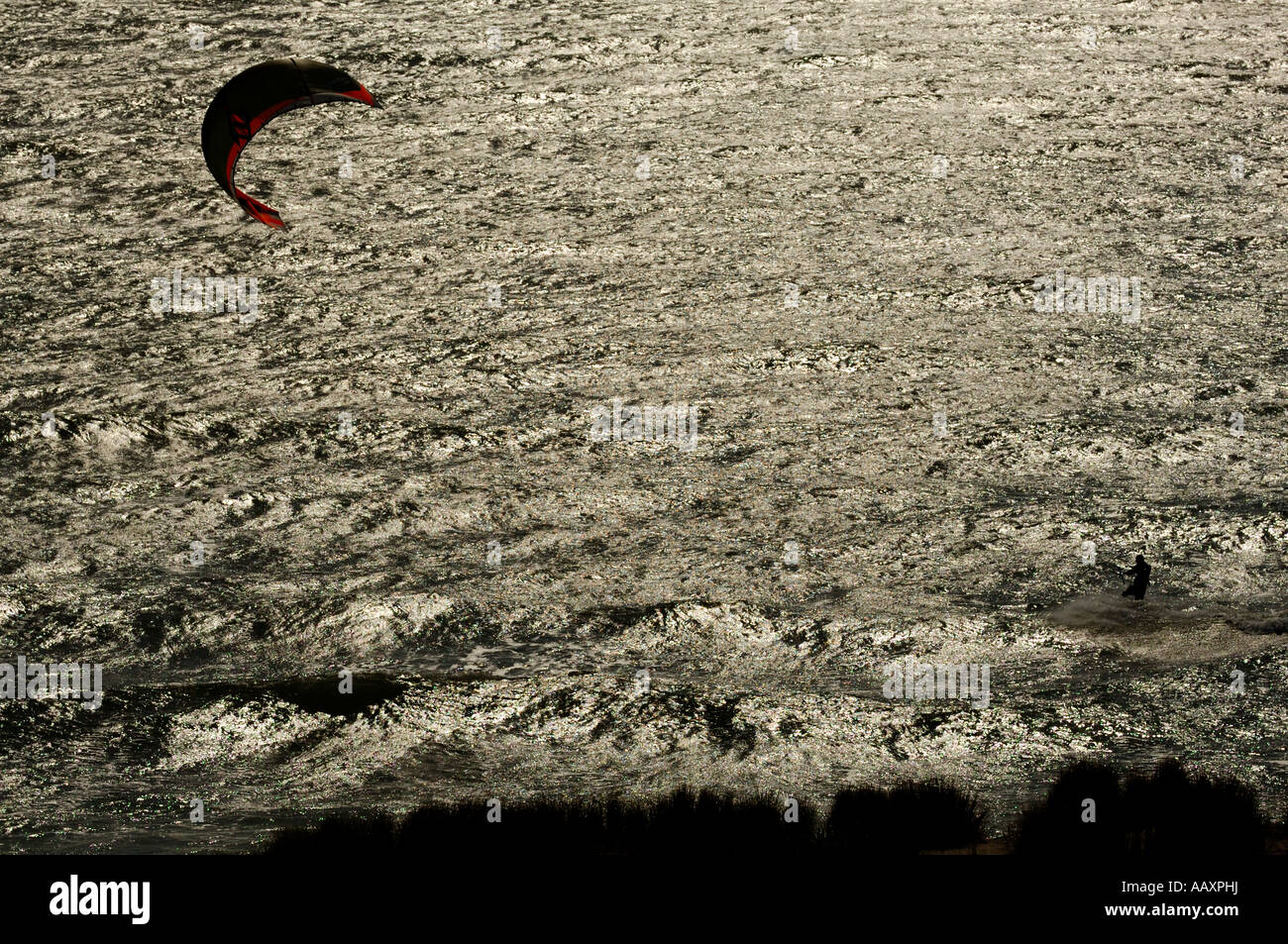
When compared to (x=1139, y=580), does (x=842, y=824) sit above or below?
below

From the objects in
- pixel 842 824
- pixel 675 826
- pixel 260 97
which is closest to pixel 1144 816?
pixel 842 824

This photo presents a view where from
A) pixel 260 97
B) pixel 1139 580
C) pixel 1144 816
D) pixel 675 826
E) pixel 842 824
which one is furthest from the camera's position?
pixel 260 97

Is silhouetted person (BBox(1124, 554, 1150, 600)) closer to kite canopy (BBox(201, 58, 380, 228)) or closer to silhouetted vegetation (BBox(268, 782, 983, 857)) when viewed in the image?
silhouetted vegetation (BBox(268, 782, 983, 857))

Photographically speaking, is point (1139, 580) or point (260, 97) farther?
point (260, 97)

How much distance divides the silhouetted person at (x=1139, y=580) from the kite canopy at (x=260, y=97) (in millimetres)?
10143

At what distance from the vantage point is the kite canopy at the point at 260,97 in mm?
18891

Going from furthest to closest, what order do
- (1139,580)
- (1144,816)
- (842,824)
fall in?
(1139,580) < (842,824) < (1144,816)

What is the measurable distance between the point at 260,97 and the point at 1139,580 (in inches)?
473

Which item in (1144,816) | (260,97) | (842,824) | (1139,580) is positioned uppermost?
(260,97)

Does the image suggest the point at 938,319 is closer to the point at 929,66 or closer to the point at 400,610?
the point at 929,66

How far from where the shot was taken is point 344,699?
49.9ft

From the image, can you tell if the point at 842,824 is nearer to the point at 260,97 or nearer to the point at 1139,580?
the point at 1139,580

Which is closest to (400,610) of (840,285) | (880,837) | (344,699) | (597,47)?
(344,699)

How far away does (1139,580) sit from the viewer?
16.6 meters
